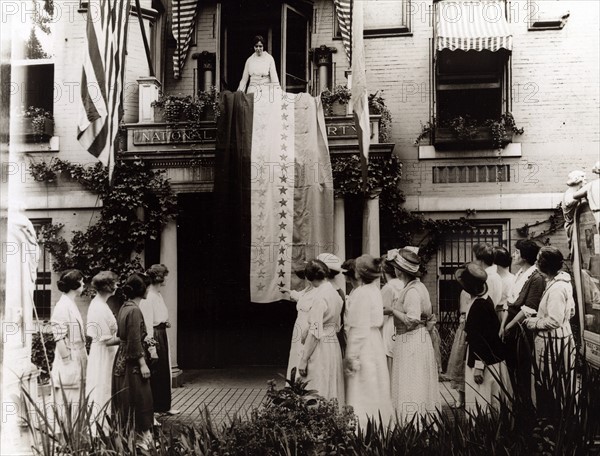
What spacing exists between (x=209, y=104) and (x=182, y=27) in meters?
1.39

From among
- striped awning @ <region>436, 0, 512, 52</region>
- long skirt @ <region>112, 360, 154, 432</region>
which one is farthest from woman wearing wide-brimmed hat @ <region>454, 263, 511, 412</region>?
long skirt @ <region>112, 360, 154, 432</region>

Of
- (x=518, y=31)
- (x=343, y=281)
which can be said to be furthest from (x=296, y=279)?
(x=518, y=31)

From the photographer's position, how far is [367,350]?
18.3 ft

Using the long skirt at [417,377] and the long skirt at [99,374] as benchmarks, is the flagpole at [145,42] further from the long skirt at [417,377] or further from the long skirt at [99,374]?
the long skirt at [417,377]

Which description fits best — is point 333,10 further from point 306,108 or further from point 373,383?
point 373,383

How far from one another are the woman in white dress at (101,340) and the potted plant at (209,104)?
2.25 metres

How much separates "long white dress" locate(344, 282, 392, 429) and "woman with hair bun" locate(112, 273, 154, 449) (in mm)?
1933

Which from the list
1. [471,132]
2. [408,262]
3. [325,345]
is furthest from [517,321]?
[471,132]

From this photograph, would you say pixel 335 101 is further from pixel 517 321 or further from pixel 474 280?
pixel 517 321

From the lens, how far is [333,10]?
7254 millimetres

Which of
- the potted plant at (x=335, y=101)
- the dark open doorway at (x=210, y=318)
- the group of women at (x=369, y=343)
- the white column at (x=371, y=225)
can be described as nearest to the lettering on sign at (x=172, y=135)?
the dark open doorway at (x=210, y=318)

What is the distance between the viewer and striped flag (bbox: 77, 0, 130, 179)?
5727 millimetres

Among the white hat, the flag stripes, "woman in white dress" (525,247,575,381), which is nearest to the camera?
"woman in white dress" (525,247,575,381)

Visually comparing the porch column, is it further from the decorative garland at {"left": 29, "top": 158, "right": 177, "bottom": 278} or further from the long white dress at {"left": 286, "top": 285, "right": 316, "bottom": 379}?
the long white dress at {"left": 286, "top": 285, "right": 316, "bottom": 379}
